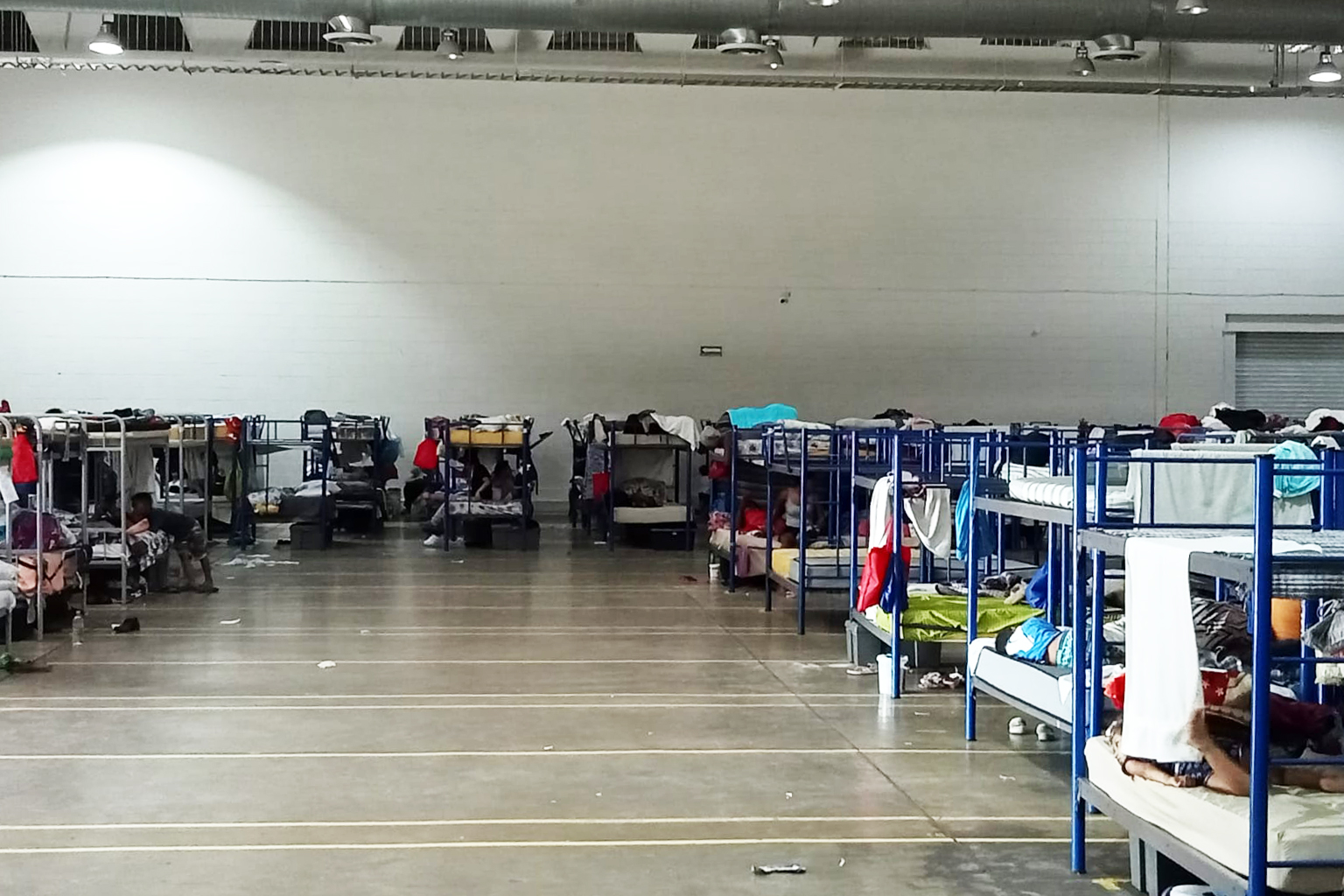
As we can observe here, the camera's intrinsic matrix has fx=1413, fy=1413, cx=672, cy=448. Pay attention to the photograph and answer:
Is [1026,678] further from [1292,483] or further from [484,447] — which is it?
[484,447]

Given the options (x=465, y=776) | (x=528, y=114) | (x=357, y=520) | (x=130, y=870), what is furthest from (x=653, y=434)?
(x=130, y=870)

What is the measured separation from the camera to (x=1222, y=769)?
15.0 ft

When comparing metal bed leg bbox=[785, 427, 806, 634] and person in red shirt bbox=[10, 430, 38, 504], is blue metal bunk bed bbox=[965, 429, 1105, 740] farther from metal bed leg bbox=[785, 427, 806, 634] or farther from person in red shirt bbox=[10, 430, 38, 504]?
person in red shirt bbox=[10, 430, 38, 504]

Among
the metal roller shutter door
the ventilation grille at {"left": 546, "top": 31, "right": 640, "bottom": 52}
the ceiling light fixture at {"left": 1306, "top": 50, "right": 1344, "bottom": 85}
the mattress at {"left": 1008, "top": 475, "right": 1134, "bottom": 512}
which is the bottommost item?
the mattress at {"left": 1008, "top": 475, "right": 1134, "bottom": 512}

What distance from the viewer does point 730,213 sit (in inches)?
842

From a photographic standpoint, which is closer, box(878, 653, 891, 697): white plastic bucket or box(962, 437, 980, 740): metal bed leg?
box(962, 437, 980, 740): metal bed leg

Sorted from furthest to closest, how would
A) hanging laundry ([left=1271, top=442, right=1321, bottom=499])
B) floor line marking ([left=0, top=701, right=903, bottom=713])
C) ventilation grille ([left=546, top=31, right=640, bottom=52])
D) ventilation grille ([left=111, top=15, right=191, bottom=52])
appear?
ventilation grille ([left=546, top=31, right=640, bottom=52])
ventilation grille ([left=111, top=15, right=191, bottom=52])
floor line marking ([left=0, top=701, right=903, bottom=713])
hanging laundry ([left=1271, top=442, right=1321, bottom=499])

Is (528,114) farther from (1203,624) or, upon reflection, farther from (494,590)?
(1203,624)

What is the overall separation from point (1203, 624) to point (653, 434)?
12230mm

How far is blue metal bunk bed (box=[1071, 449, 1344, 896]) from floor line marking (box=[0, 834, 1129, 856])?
0.48m

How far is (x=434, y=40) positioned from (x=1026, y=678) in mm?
16728

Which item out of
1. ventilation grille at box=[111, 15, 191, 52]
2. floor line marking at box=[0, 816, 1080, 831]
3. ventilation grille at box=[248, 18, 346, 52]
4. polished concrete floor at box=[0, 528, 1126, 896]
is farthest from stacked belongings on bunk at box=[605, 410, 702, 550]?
floor line marking at box=[0, 816, 1080, 831]

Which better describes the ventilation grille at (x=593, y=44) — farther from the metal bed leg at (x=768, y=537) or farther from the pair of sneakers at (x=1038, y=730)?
the pair of sneakers at (x=1038, y=730)

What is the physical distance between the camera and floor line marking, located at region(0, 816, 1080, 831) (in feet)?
19.6
